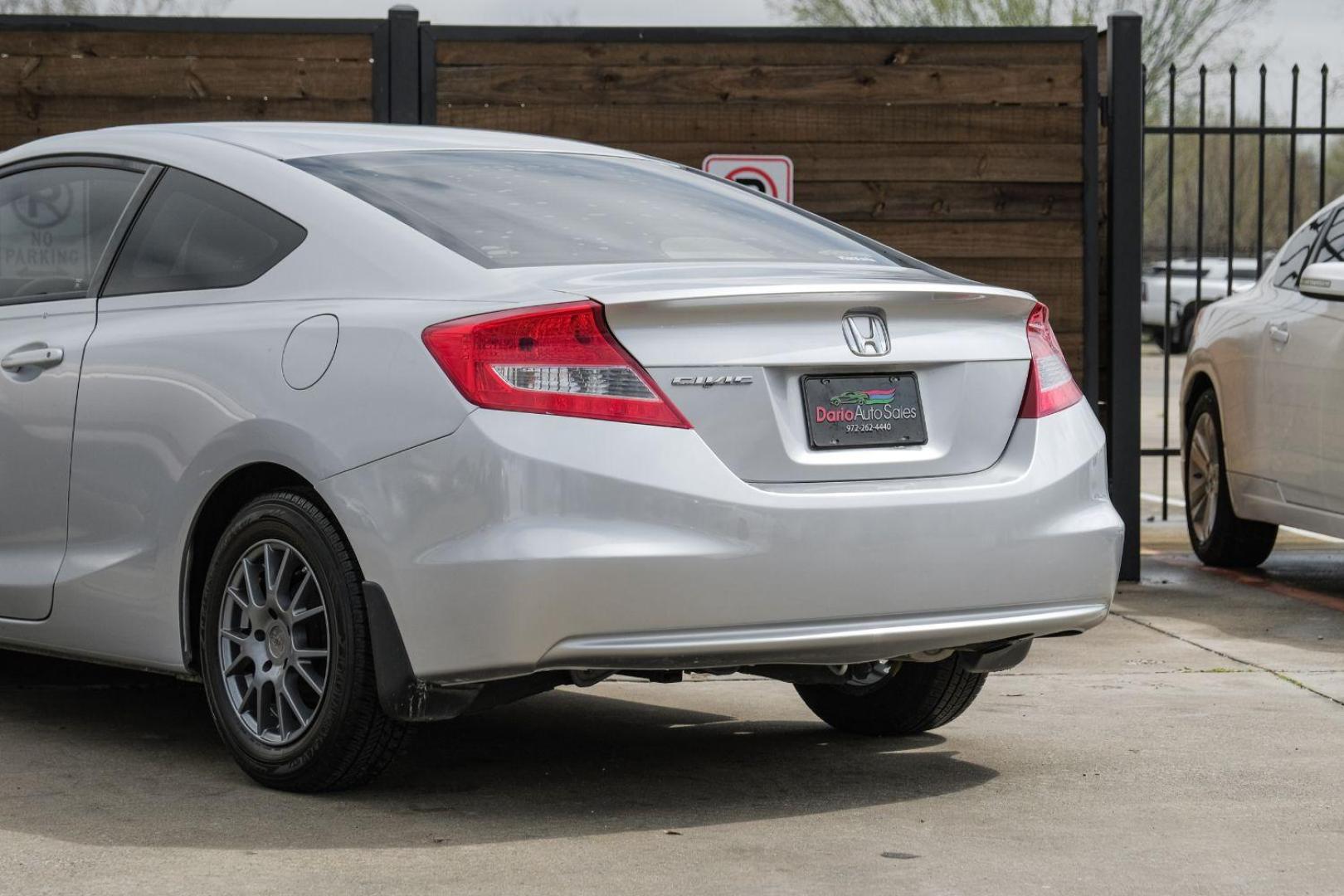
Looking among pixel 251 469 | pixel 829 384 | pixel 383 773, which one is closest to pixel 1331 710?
pixel 829 384

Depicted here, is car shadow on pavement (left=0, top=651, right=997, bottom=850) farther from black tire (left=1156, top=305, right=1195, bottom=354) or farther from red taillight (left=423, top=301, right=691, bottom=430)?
black tire (left=1156, top=305, right=1195, bottom=354)

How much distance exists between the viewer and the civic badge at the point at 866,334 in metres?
4.30

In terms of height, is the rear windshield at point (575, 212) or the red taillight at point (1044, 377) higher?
the rear windshield at point (575, 212)

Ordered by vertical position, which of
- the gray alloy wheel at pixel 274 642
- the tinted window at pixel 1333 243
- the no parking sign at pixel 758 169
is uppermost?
the no parking sign at pixel 758 169

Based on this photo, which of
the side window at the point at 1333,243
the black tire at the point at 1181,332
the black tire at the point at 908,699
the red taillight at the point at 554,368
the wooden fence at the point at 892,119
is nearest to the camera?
the red taillight at the point at 554,368

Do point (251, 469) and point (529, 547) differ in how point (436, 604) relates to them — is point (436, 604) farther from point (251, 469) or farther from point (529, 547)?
point (251, 469)

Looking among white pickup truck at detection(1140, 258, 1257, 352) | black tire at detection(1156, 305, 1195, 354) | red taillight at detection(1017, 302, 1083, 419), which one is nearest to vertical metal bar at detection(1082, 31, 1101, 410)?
red taillight at detection(1017, 302, 1083, 419)

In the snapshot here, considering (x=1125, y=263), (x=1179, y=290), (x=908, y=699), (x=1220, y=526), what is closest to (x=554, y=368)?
(x=908, y=699)

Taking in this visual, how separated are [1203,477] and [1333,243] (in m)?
1.41

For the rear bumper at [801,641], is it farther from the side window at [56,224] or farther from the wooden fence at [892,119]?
the wooden fence at [892,119]

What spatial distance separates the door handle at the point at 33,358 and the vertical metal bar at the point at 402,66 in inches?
143

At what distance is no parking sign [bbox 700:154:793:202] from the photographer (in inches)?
346

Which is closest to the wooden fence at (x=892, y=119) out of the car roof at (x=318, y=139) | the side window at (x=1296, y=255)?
the side window at (x=1296, y=255)

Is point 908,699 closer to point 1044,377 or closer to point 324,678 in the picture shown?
point 1044,377
